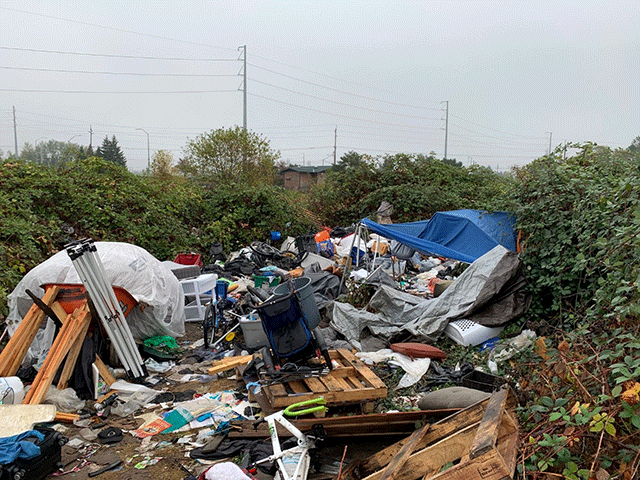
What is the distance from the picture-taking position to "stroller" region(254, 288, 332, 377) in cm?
463

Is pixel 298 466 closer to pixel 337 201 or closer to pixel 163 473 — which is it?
pixel 163 473

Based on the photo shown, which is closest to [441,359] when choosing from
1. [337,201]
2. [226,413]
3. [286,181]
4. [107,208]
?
[226,413]

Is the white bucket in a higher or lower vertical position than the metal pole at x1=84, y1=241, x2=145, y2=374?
lower

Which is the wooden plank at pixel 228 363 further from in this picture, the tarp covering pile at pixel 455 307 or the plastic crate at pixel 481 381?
the plastic crate at pixel 481 381

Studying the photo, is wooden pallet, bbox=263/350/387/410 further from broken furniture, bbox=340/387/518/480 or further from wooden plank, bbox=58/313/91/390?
wooden plank, bbox=58/313/91/390

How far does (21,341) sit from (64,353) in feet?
2.14

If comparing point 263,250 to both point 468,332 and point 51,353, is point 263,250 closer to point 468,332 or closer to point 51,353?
point 468,332

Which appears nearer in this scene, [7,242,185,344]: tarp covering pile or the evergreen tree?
[7,242,185,344]: tarp covering pile

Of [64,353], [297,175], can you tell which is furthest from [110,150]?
[64,353]

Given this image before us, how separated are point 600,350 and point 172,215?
1045cm

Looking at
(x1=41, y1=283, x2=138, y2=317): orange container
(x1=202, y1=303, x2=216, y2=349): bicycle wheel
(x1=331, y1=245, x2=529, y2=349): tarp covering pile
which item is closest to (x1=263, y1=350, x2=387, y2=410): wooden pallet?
(x1=331, y1=245, x2=529, y2=349): tarp covering pile

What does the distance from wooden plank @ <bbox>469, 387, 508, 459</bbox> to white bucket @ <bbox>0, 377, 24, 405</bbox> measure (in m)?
4.37

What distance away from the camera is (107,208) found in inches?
398

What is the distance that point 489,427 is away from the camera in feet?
8.34
